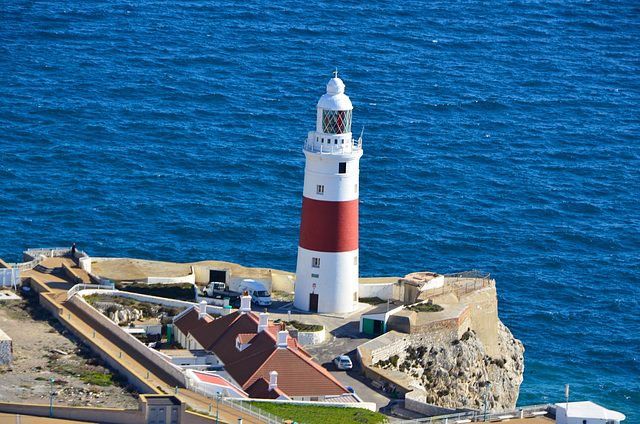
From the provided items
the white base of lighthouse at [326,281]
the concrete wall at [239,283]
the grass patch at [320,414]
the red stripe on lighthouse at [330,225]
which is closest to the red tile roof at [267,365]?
the grass patch at [320,414]

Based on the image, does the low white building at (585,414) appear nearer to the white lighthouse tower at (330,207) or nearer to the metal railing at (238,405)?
the metal railing at (238,405)

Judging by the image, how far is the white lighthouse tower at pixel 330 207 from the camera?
2731 inches

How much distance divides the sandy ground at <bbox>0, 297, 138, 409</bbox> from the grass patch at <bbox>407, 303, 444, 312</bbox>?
18664mm

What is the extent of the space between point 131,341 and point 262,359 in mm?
6666

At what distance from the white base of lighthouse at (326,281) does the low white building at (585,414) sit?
18551 millimetres

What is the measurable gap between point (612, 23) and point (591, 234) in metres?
67.9

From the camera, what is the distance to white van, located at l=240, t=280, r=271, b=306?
2869 inches

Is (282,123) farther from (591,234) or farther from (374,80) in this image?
(591,234)

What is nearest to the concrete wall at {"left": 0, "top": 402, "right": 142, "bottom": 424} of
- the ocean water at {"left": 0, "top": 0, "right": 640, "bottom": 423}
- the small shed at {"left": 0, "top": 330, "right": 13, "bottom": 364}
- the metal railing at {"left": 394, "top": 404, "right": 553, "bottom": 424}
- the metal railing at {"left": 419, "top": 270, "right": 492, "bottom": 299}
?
the small shed at {"left": 0, "top": 330, "right": 13, "bottom": 364}

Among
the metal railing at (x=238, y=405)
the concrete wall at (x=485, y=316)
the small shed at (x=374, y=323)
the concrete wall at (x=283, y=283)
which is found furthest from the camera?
the concrete wall at (x=283, y=283)

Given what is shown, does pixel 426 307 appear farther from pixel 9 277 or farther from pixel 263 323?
pixel 9 277

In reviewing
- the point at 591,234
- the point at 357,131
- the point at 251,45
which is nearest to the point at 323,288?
the point at 591,234

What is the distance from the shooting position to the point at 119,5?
167 meters

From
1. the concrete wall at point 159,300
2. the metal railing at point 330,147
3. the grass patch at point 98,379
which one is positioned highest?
the metal railing at point 330,147
